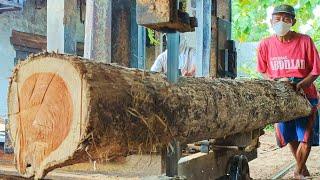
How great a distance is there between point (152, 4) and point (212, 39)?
10.2 ft

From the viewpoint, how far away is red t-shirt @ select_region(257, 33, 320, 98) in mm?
5066

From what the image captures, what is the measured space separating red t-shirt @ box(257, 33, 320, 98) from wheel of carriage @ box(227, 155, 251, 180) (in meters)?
1.34

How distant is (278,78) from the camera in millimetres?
5090

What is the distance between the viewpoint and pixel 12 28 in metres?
10.0

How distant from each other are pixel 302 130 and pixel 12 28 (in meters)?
6.92

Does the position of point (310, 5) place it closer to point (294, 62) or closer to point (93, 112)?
point (294, 62)

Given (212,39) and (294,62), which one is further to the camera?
(212,39)

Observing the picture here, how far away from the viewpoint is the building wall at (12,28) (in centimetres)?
977

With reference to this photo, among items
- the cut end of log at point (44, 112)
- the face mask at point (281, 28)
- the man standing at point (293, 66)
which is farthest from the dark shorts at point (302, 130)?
the cut end of log at point (44, 112)

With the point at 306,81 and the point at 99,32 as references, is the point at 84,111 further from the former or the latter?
the point at 306,81

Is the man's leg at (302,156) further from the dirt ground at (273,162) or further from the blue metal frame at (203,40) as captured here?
the blue metal frame at (203,40)

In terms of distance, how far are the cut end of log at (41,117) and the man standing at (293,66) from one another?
346 cm

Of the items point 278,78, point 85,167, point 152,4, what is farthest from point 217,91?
point 278,78

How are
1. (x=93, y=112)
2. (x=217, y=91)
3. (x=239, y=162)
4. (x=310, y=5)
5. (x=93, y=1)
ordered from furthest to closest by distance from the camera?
1. (x=310, y=5)
2. (x=239, y=162)
3. (x=93, y=1)
4. (x=217, y=91)
5. (x=93, y=112)
